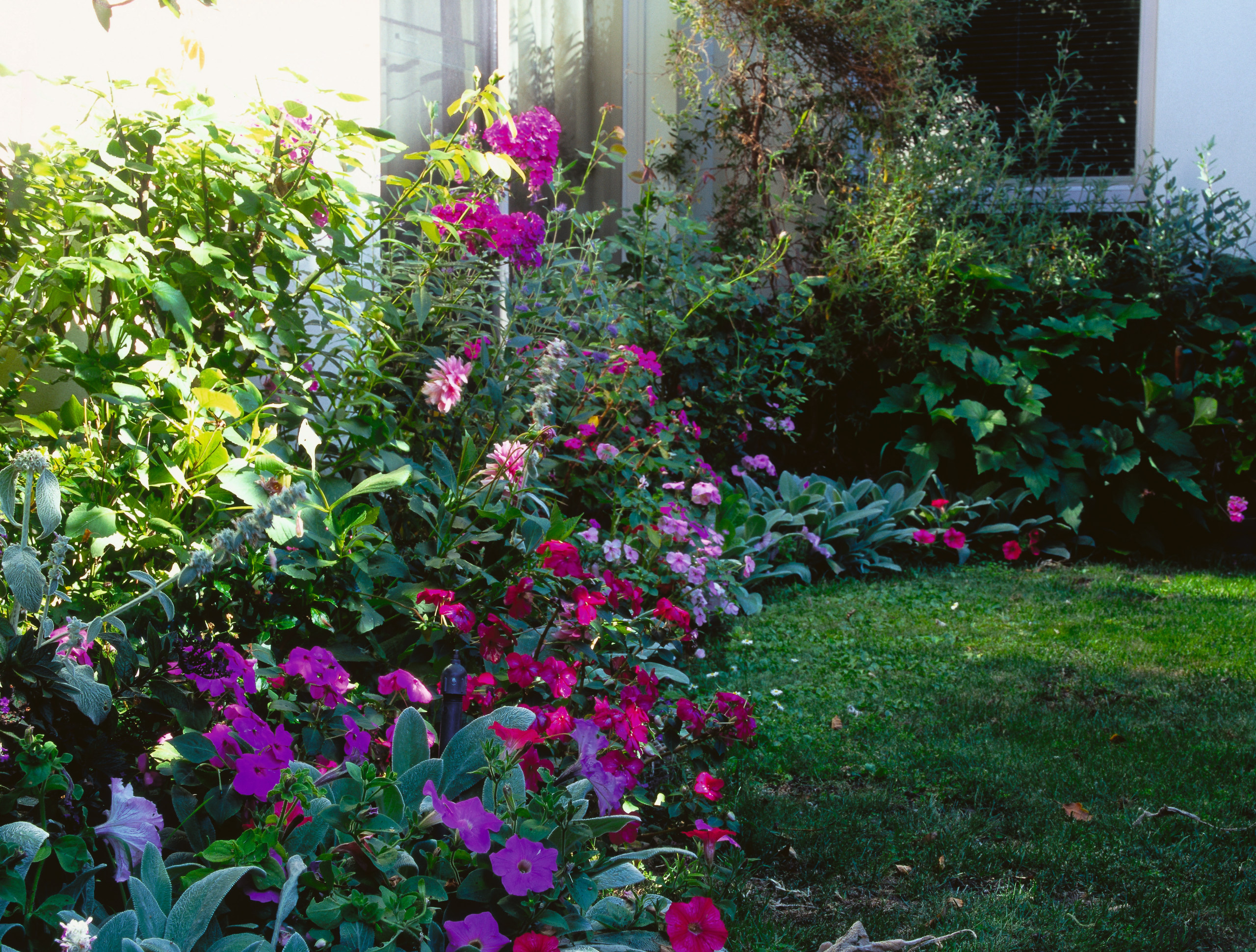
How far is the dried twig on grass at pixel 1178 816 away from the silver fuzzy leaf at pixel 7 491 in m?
1.98

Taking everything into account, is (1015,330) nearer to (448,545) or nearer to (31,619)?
(448,545)

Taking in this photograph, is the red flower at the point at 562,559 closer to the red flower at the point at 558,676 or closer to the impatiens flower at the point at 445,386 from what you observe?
the red flower at the point at 558,676

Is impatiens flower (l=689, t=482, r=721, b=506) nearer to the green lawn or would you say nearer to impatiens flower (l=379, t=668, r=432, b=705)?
the green lawn

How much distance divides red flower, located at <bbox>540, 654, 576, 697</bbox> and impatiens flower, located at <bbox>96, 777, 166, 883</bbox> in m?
0.58

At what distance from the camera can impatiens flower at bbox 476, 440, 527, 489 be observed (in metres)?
1.95

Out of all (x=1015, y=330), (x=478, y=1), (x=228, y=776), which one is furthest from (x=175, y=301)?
(x=1015, y=330)

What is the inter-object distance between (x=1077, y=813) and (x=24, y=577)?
1.89m

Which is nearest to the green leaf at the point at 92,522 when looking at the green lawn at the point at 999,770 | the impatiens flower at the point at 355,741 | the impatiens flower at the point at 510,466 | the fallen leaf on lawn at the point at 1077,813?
the impatiens flower at the point at 355,741

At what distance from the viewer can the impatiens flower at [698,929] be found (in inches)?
47.6

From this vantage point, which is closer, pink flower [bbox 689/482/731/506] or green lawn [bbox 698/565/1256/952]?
green lawn [bbox 698/565/1256/952]

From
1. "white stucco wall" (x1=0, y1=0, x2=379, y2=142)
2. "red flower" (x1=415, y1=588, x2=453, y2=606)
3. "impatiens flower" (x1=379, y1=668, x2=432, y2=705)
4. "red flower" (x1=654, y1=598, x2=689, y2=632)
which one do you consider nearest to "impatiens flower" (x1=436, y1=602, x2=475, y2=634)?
"red flower" (x1=415, y1=588, x2=453, y2=606)

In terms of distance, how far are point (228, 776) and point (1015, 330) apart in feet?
14.0

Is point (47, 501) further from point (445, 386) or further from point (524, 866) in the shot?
point (445, 386)

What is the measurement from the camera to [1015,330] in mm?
4684
